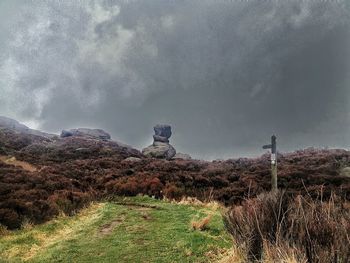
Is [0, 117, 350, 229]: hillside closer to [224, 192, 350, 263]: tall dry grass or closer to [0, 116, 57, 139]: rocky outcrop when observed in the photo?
[224, 192, 350, 263]: tall dry grass

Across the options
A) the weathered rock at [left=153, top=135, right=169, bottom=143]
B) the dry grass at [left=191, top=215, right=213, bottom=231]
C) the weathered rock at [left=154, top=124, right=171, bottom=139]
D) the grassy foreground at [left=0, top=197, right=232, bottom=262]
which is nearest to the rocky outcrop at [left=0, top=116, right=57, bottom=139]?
the weathered rock at [left=154, top=124, right=171, bottom=139]

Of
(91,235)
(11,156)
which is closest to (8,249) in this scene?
(91,235)

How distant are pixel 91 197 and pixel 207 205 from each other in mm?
6196

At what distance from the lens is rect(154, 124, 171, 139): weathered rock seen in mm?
82312

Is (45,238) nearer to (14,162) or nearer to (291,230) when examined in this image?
(291,230)

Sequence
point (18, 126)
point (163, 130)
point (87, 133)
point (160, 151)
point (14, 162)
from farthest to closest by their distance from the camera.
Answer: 1. point (18, 126)
2. point (87, 133)
3. point (163, 130)
4. point (160, 151)
5. point (14, 162)

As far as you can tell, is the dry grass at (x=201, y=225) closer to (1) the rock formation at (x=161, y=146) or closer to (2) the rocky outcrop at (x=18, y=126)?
(1) the rock formation at (x=161, y=146)

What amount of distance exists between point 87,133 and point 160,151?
38397mm

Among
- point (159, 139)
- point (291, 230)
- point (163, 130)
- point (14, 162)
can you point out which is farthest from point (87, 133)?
point (291, 230)

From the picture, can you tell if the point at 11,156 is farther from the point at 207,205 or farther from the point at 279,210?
the point at 279,210

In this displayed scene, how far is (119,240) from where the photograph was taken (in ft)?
42.3

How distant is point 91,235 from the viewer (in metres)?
13.8

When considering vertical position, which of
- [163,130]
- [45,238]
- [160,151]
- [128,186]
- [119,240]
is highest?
[163,130]

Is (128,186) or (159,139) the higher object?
(159,139)
